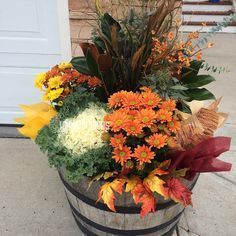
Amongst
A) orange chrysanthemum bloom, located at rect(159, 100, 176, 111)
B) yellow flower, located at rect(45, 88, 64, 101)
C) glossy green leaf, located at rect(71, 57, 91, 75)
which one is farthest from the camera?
glossy green leaf, located at rect(71, 57, 91, 75)

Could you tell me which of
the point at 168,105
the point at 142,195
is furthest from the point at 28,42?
the point at 142,195

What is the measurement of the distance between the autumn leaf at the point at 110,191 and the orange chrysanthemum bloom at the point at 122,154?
85mm

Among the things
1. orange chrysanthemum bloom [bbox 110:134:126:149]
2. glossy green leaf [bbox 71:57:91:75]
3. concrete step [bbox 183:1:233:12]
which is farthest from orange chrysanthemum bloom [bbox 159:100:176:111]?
concrete step [bbox 183:1:233:12]

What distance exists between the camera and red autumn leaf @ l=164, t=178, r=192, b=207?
1.24 meters

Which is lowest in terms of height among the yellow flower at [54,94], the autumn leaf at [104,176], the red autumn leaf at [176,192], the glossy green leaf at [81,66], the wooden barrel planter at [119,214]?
the wooden barrel planter at [119,214]

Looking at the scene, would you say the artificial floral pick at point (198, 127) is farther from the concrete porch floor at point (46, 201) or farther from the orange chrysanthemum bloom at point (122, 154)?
the concrete porch floor at point (46, 201)

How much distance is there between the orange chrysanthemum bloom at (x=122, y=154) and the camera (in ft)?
4.05

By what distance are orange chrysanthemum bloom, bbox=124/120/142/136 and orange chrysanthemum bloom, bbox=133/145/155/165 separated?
0.06m

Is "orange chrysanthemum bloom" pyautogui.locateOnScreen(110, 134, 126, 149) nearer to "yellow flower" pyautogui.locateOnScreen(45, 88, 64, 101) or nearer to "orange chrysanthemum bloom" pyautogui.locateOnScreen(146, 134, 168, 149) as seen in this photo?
"orange chrysanthemum bloom" pyautogui.locateOnScreen(146, 134, 168, 149)

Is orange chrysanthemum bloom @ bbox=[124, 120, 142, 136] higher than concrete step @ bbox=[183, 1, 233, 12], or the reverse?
orange chrysanthemum bloom @ bbox=[124, 120, 142, 136]

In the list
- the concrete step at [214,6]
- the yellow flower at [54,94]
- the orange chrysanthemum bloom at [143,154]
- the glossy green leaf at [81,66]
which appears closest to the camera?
the orange chrysanthemum bloom at [143,154]

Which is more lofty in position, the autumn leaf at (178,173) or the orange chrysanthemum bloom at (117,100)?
the orange chrysanthemum bloom at (117,100)

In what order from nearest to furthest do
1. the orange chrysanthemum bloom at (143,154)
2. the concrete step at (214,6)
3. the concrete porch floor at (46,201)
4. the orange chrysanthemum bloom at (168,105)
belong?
1. the orange chrysanthemum bloom at (143,154)
2. the orange chrysanthemum bloom at (168,105)
3. the concrete porch floor at (46,201)
4. the concrete step at (214,6)

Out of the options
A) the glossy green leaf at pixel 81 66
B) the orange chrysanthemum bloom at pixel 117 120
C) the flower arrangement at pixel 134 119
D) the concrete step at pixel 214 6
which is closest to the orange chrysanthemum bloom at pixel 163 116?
the flower arrangement at pixel 134 119
